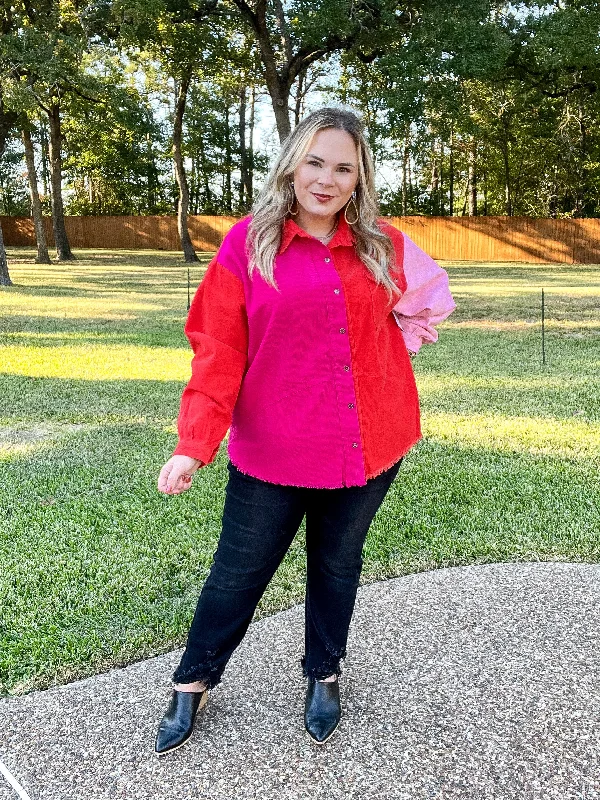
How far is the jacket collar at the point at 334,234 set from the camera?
2006 mm

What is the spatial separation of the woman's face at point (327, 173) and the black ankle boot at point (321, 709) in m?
1.36

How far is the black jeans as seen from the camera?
6.79ft

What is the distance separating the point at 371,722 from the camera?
7.59ft

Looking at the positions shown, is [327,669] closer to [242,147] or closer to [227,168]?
[242,147]

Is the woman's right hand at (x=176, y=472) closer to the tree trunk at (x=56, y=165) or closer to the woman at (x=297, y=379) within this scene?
the woman at (x=297, y=379)

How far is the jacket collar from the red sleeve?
0.16 meters

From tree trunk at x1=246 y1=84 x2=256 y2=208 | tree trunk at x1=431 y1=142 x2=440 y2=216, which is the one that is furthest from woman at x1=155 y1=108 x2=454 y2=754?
tree trunk at x1=246 y1=84 x2=256 y2=208

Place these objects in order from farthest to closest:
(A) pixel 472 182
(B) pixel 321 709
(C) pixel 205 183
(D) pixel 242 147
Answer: (C) pixel 205 183
(D) pixel 242 147
(A) pixel 472 182
(B) pixel 321 709

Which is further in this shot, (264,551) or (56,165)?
(56,165)

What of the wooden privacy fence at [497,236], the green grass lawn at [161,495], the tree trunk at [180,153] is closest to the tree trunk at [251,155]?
the wooden privacy fence at [497,236]

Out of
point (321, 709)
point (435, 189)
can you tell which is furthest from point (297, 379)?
point (435, 189)

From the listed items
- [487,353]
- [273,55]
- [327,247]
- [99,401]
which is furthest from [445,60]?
[327,247]

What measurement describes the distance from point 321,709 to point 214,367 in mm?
1067

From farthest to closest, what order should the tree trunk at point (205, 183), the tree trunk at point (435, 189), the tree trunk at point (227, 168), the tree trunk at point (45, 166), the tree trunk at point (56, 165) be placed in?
the tree trunk at point (45, 166), the tree trunk at point (205, 183), the tree trunk at point (227, 168), the tree trunk at point (435, 189), the tree trunk at point (56, 165)
